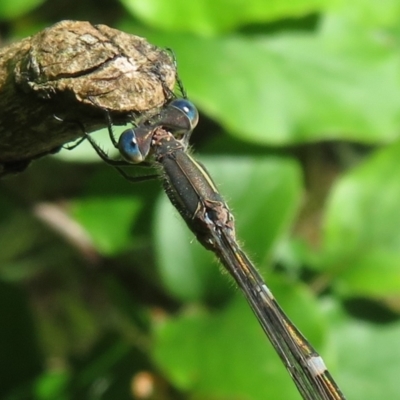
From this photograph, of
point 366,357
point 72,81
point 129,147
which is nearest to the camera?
point 72,81

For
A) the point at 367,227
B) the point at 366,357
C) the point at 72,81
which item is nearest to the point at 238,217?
the point at 367,227

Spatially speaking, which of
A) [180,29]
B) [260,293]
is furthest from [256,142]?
[260,293]

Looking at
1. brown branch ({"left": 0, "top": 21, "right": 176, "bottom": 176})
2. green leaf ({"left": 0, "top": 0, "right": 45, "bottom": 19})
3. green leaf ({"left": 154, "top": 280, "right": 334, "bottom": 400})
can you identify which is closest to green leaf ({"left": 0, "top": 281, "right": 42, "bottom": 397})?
green leaf ({"left": 154, "top": 280, "right": 334, "bottom": 400})

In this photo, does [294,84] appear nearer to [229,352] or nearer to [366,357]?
[229,352]

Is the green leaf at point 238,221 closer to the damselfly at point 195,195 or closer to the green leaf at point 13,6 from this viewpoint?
the damselfly at point 195,195

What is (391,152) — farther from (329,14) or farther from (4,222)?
(4,222)

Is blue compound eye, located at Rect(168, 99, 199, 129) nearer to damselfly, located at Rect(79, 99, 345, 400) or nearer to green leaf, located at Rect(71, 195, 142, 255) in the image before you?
damselfly, located at Rect(79, 99, 345, 400)

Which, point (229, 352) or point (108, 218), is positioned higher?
point (108, 218)
